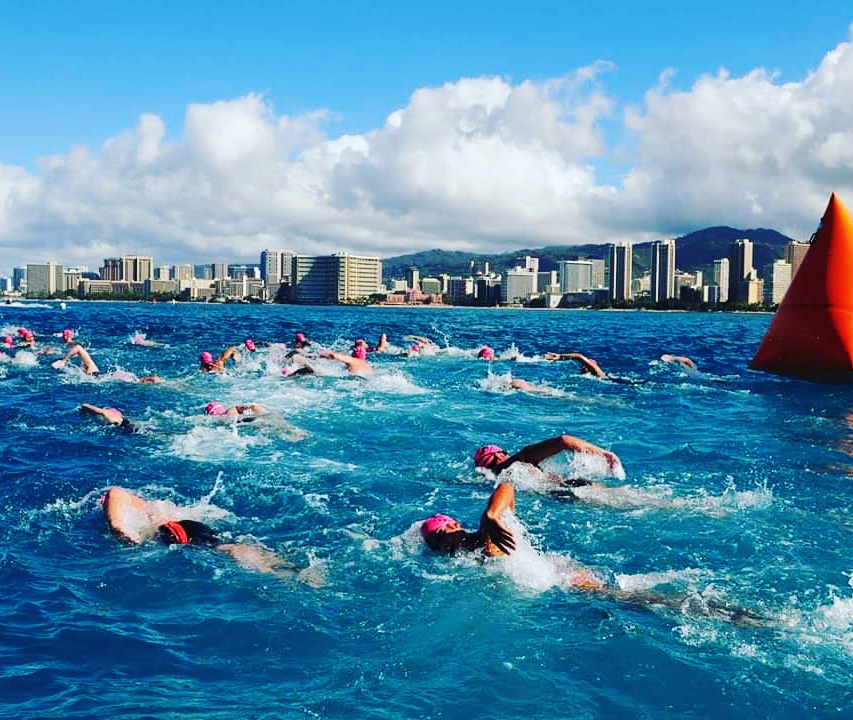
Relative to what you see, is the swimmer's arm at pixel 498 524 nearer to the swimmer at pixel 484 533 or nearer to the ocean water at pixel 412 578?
the swimmer at pixel 484 533

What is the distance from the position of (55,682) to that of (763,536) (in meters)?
8.66

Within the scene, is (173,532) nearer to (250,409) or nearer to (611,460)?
(611,460)

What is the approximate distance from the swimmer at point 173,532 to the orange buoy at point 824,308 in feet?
76.2

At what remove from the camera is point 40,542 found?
10250 mm

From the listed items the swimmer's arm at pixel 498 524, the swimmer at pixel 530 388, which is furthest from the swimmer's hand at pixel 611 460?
the swimmer at pixel 530 388

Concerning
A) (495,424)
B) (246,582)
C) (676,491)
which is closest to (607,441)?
(495,424)

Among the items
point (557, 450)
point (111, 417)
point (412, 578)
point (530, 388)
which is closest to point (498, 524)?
point (412, 578)

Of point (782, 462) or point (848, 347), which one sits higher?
point (848, 347)

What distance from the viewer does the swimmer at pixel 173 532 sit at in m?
9.28

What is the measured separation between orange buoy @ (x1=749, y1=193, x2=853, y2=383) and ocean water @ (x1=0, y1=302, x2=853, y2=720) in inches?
329

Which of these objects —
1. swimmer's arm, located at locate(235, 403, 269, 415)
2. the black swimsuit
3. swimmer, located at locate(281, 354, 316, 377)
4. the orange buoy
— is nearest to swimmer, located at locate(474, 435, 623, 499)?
the black swimsuit

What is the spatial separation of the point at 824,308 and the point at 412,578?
22860 mm

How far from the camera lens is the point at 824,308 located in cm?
2669

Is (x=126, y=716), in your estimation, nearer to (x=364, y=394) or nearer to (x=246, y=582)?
(x=246, y=582)
